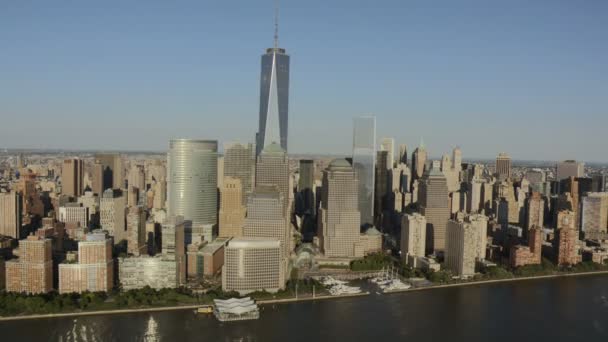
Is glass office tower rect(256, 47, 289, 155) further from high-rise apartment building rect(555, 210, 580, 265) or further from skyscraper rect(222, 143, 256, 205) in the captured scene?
high-rise apartment building rect(555, 210, 580, 265)

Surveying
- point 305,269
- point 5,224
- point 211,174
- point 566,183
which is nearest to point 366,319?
point 305,269

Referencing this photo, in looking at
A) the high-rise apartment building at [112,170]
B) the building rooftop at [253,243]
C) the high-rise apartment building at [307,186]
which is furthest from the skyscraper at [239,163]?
the building rooftop at [253,243]

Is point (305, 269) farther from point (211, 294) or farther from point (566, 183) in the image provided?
point (566, 183)

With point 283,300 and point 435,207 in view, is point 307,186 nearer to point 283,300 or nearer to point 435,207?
point 435,207

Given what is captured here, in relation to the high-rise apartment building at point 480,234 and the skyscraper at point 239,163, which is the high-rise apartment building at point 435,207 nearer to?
the high-rise apartment building at point 480,234

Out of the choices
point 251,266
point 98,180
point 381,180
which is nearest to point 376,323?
point 251,266

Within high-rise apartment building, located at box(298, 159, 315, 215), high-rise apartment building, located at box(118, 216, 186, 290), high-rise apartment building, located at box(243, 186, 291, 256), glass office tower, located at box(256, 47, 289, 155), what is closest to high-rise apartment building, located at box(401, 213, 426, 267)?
high-rise apartment building, located at box(243, 186, 291, 256)
